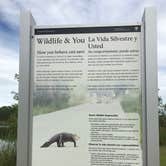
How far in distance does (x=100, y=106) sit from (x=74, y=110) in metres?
0.22

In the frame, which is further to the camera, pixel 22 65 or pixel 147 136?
pixel 22 65

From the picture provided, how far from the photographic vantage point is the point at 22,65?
321cm

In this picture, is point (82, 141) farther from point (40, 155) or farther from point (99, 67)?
point (99, 67)

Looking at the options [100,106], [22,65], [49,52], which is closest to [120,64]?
[100,106]

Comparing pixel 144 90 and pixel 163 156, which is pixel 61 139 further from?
pixel 163 156

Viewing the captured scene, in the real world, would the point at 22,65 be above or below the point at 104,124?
above

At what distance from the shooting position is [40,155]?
3133 millimetres

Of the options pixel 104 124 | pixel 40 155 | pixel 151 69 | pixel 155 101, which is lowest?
pixel 40 155

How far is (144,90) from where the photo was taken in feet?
9.99

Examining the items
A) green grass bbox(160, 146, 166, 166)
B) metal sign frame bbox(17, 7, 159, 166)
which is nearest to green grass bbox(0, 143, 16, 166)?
green grass bbox(160, 146, 166, 166)

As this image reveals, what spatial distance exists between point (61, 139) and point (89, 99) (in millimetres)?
408

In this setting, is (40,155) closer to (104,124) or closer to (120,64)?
(104,124)

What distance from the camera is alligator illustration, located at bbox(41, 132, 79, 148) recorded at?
3.07 m

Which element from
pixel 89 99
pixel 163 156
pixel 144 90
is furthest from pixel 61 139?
pixel 163 156
